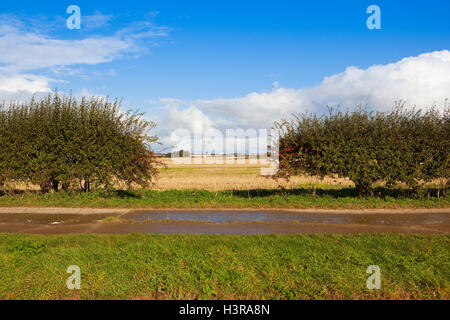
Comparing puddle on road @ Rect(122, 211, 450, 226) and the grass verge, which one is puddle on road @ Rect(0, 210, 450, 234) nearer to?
puddle on road @ Rect(122, 211, 450, 226)

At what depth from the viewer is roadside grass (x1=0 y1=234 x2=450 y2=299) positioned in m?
5.41

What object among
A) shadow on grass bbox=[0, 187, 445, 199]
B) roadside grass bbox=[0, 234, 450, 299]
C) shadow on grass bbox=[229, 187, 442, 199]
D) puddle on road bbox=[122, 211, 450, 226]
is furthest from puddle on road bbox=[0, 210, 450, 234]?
shadow on grass bbox=[229, 187, 442, 199]

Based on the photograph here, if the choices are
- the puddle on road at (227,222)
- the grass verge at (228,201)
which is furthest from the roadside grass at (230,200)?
the puddle on road at (227,222)

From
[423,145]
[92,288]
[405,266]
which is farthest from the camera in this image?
[423,145]

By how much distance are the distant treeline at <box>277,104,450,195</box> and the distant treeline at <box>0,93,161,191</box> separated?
6.45m

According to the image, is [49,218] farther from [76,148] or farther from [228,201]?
[228,201]

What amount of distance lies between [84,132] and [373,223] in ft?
37.8

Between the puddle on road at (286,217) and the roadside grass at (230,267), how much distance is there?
2600 millimetres

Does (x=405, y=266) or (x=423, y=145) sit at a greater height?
(x=423, y=145)

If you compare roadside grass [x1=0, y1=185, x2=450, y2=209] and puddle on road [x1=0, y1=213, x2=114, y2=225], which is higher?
roadside grass [x1=0, y1=185, x2=450, y2=209]
